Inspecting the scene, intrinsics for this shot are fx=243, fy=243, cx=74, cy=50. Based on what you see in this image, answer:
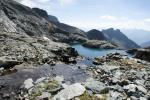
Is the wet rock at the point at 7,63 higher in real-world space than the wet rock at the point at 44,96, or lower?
higher

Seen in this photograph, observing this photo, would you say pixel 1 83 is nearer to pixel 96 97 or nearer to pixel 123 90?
pixel 96 97

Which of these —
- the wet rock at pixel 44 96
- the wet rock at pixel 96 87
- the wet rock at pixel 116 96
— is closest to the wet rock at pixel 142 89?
the wet rock at pixel 116 96

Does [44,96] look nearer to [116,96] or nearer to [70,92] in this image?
[70,92]

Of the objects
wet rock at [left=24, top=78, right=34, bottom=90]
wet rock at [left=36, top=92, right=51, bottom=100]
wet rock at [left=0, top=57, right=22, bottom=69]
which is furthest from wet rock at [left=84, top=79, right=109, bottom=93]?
wet rock at [left=0, top=57, right=22, bottom=69]

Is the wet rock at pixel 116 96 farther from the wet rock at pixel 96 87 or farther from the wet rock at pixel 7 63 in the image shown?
the wet rock at pixel 7 63

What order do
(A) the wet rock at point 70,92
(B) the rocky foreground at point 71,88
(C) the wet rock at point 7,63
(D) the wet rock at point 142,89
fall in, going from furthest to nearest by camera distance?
(C) the wet rock at point 7,63, (D) the wet rock at point 142,89, (B) the rocky foreground at point 71,88, (A) the wet rock at point 70,92

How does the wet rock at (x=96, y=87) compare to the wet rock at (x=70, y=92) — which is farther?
the wet rock at (x=96, y=87)

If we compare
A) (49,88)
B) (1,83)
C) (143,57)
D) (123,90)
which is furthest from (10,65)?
(143,57)

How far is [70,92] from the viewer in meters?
30.2

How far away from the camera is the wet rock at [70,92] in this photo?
2905 cm

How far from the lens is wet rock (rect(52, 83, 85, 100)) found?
95.3ft

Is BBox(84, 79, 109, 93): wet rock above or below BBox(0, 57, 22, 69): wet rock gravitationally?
below

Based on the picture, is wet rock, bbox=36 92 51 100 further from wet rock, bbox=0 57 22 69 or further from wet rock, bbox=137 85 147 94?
wet rock, bbox=0 57 22 69

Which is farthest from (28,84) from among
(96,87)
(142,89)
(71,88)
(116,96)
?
(142,89)
